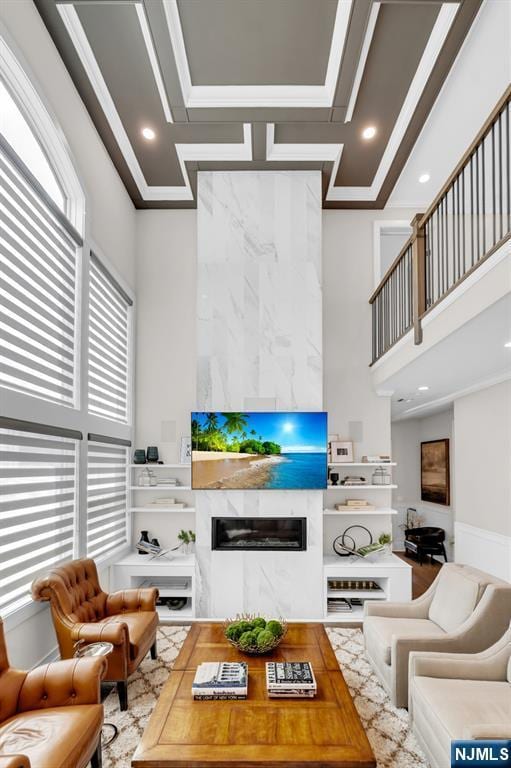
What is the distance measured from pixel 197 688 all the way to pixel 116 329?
3.73 meters

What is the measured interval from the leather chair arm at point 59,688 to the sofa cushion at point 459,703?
1599 mm

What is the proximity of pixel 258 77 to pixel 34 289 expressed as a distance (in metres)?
2.41

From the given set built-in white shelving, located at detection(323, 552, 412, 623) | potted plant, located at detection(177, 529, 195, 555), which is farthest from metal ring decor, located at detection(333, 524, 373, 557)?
potted plant, located at detection(177, 529, 195, 555)

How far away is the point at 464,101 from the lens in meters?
4.62

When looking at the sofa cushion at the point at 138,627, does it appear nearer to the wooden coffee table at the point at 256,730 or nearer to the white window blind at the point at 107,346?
the wooden coffee table at the point at 256,730

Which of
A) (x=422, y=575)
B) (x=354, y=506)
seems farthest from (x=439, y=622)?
(x=422, y=575)

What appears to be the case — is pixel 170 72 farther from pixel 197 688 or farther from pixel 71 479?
pixel 197 688

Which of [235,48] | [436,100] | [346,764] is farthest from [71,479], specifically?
[436,100]

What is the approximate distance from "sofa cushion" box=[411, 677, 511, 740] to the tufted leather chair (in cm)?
170

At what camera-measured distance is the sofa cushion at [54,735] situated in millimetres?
2205

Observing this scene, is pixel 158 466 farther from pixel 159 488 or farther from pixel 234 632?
pixel 234 632

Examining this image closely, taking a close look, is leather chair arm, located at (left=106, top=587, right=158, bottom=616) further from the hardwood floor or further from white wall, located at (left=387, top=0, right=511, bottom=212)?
white wall, located at (left=387, top=0, right=511, bottom=212)

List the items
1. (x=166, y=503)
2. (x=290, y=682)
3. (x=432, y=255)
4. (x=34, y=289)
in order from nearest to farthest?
(x=290, y=682) → (x=34, y=289) → (x=432, y=255) → (x=166, y=503)

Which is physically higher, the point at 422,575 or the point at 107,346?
the point at 107,346
